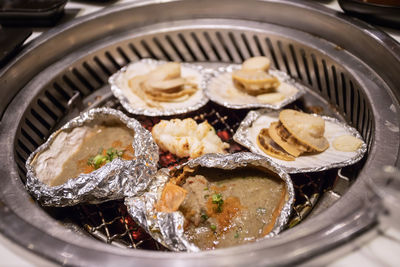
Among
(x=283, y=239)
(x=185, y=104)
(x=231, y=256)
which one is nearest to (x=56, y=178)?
(x=185, y=104)

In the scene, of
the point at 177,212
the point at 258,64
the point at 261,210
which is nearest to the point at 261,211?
the point at 261,210

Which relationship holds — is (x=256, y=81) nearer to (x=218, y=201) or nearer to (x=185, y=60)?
(x=185, y=60)

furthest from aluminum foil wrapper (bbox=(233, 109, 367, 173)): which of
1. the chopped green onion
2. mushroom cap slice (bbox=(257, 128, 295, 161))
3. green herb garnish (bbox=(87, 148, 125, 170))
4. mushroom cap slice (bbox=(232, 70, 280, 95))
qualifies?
green herb garnish (bbox=(87, 148, 125, 170))

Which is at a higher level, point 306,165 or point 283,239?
point 283,239

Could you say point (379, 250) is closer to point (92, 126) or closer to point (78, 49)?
point (92, 126)

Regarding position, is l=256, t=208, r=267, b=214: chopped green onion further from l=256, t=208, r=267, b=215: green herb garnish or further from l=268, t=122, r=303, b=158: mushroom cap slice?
l=268, t=122, r=303, b=158: mushroom cap slice

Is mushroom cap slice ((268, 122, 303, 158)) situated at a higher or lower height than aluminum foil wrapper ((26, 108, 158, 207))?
lower

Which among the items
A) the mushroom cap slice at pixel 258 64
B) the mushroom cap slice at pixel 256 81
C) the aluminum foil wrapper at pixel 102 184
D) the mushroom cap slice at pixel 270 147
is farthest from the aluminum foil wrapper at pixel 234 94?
the aluminum foil wrapper at pixel 102 184
